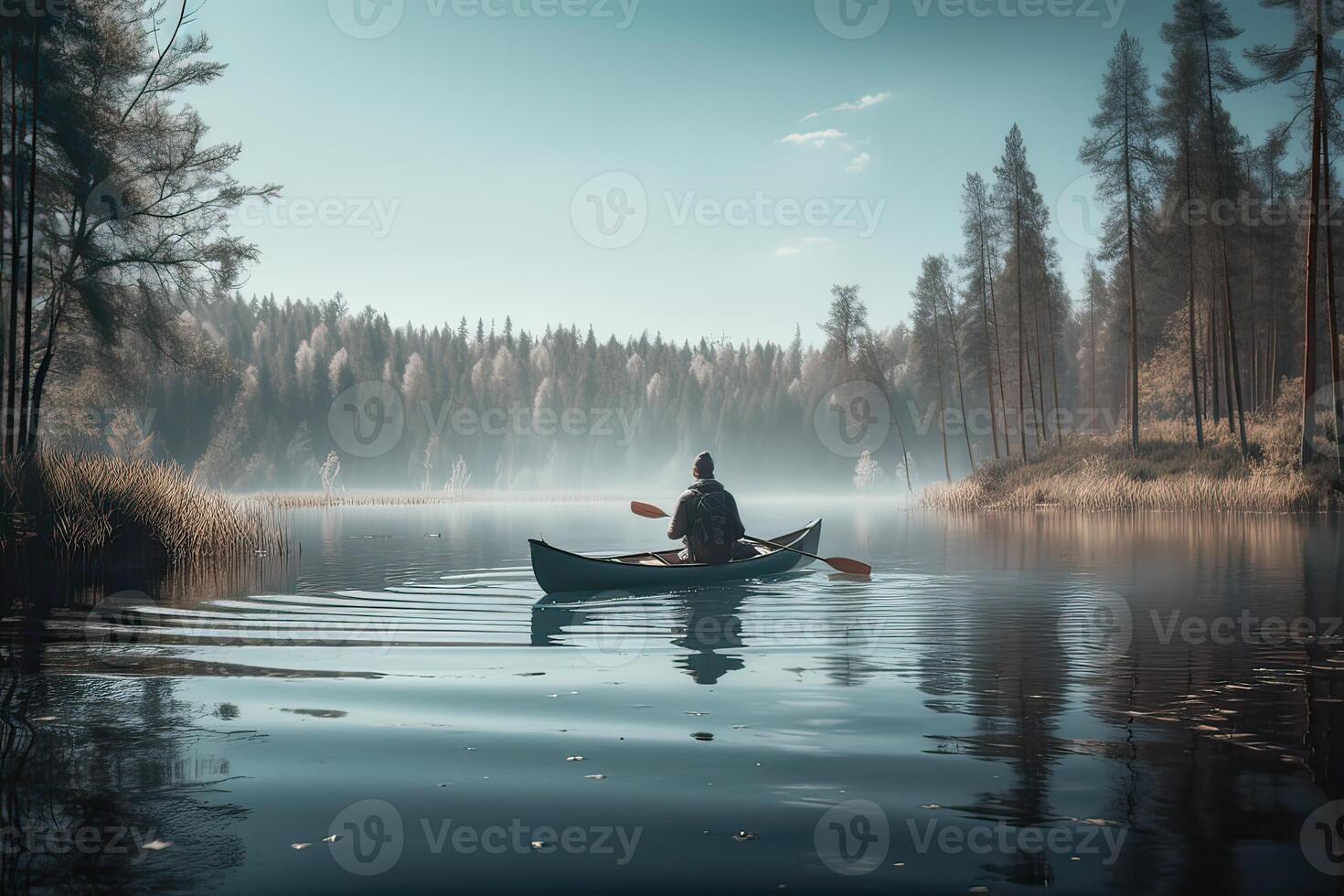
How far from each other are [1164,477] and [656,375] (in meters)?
91.6

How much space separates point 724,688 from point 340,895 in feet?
14.5

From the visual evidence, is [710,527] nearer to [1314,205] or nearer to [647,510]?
[647,510]

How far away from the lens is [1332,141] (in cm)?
2973

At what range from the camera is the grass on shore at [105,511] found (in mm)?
17812

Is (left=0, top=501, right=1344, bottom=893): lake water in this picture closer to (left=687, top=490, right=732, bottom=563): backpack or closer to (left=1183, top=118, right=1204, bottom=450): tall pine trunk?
(left=687, top=490, right=732, bottom=563): backpack

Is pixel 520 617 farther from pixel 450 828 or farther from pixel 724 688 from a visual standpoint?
pixel 450 828

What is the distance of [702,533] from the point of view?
631 inches

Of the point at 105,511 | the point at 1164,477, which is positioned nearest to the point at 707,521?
the point at 105,511

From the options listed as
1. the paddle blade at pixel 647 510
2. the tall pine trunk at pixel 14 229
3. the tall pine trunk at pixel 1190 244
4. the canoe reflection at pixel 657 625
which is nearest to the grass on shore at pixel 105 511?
the tall pine trunk at pixel 14 229

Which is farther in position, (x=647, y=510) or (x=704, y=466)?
(x=647, y=510)

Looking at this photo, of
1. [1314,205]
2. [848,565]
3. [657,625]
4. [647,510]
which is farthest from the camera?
[1314,205]

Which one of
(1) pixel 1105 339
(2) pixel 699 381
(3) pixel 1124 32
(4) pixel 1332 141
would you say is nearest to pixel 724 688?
(4) pixel 1332 141

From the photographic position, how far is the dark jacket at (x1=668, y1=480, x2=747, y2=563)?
15.9 metres

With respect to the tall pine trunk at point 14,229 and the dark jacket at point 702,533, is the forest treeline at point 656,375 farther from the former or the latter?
the dark jacket at point 702,533
